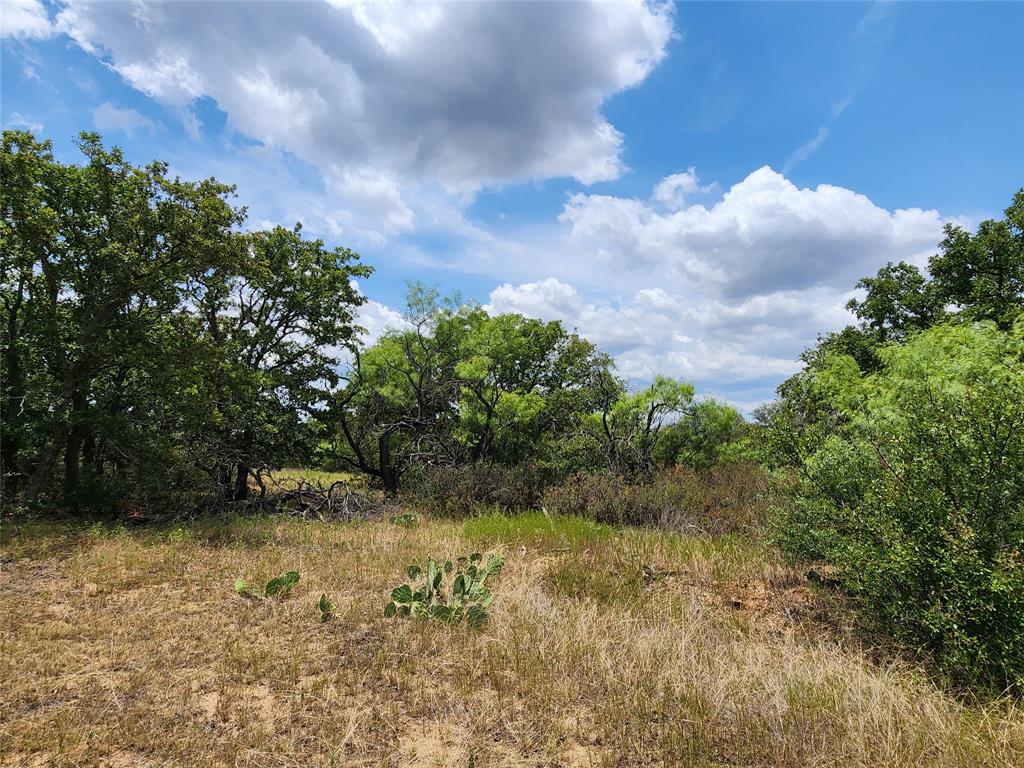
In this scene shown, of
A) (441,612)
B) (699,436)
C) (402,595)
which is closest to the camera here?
→ (441,612)

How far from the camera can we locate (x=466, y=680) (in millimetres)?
4090

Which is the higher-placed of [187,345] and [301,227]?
[301,227]

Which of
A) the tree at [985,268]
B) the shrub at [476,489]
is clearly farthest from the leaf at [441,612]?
the tree at [985,268]

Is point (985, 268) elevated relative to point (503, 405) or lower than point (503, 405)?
elevated

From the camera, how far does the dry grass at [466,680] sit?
3.16m

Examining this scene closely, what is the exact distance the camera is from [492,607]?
555 centimetres

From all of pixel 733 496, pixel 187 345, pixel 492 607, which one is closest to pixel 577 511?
pixel 733 496

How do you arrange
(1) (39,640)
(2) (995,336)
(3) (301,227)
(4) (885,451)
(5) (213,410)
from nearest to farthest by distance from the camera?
(1) (39,640)
(4) (885,451)
(2) (995,336)
(5) (213,410)
(3) (301,227)

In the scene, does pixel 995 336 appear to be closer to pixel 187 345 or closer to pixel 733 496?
pixel 733 496

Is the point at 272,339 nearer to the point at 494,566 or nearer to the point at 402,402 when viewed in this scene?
the point at 402,402

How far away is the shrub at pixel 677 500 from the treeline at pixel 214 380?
6.31ft

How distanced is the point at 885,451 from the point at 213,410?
1248 centimetres

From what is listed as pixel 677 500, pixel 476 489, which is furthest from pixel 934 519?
pixel 476 489

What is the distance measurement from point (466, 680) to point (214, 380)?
10.4 m
